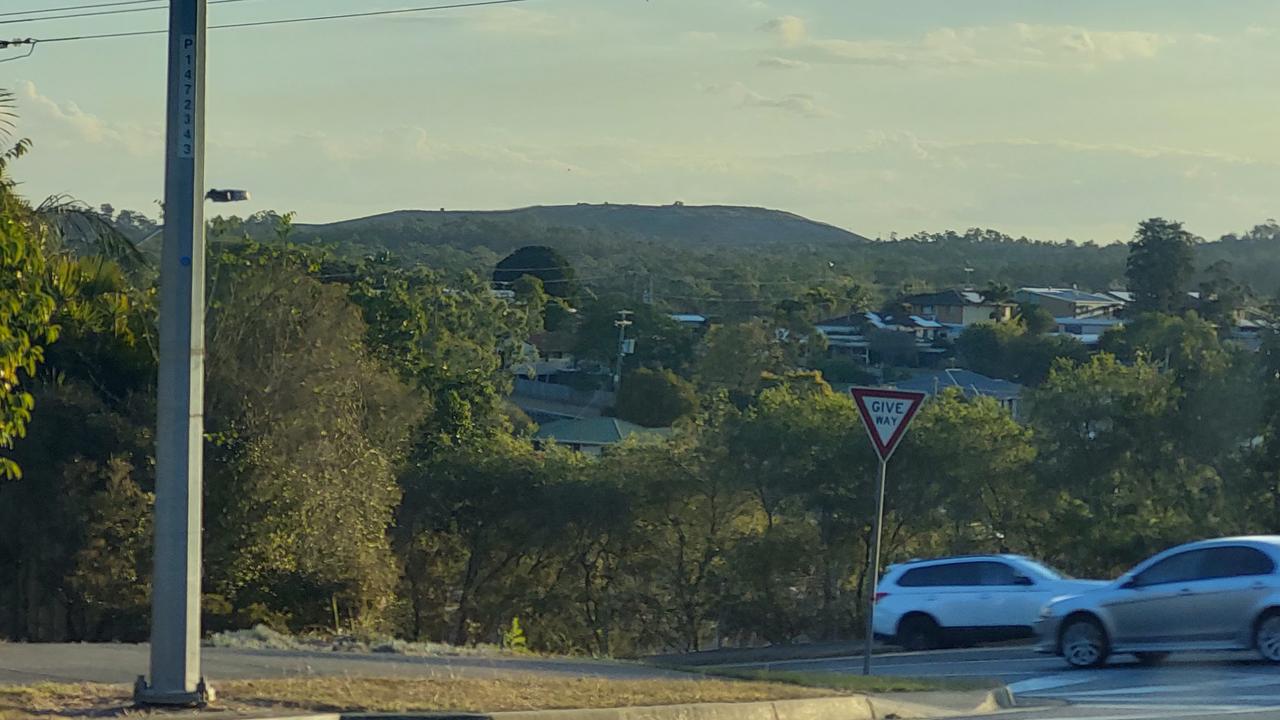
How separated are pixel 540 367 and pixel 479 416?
53.1 meters

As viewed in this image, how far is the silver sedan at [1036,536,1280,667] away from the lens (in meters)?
16.8

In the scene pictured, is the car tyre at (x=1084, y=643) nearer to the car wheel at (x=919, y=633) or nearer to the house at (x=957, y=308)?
the car wheel at (x=919, y=633)

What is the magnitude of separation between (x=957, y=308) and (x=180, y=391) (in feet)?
383

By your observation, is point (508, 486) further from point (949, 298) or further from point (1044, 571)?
point (949, 298)

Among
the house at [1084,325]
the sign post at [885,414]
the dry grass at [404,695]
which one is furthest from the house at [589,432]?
the dry grass at [404,695]

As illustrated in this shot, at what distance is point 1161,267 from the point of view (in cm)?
11588

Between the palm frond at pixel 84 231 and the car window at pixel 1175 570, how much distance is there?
41.7ft

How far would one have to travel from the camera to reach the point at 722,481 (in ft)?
140

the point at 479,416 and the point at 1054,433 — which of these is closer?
the point at 1054,433

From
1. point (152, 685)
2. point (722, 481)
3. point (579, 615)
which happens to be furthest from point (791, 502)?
point (152, 685)

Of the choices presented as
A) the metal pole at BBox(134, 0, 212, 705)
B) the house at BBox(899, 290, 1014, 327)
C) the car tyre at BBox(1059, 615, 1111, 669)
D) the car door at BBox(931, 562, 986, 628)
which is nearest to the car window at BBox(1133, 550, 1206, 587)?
the car tyre at BBox(1059, 615, 1111, 669)

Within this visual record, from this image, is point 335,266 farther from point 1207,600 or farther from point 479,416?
point 1207,600

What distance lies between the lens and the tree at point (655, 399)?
255 feet

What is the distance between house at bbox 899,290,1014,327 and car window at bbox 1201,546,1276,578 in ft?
345
